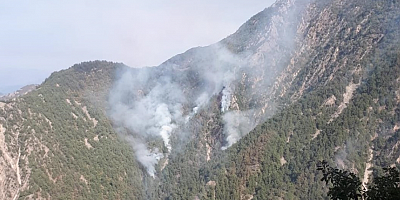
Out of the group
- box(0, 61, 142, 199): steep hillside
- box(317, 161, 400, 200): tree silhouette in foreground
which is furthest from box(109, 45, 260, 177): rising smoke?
box(317, 161, 400, 200): tree silhouette in foreground

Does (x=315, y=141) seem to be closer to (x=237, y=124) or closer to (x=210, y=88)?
(x=237, y=124)

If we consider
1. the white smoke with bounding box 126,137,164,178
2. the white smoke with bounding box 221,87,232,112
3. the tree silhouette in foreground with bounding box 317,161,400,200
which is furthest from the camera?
the white smoke with bounding box 221,87,232,112

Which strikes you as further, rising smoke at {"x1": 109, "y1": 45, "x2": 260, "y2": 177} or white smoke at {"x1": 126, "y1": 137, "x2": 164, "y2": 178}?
rising smoke at {"x1": 109, "y1": 45, "x2": 260, "y2": 177}

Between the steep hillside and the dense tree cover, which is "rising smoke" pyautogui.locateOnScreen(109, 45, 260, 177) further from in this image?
the dense tree cover

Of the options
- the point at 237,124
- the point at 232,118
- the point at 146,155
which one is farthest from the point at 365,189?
the point at 232,118

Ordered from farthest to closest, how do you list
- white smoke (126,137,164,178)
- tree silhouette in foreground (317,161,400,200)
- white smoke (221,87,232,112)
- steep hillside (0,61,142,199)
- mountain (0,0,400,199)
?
white smoke (221,87,232,112), white smoke (126,137,164,178), mountain (0,0,400,199), steep hillside (0,61,142,199), tree silhouette in foreground (317,161,400,200)

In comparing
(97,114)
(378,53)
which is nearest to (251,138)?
(378,53)

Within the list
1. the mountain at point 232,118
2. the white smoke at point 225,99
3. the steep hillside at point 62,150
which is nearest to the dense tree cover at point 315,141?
the mountain at point 232,118

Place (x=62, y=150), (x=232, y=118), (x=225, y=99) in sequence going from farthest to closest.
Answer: (x=225, y=99) → (x=232, y=118) → (x=62, y=150)

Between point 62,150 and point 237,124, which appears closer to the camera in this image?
point 62,150

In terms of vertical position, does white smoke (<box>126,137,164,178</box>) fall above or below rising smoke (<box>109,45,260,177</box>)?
below
